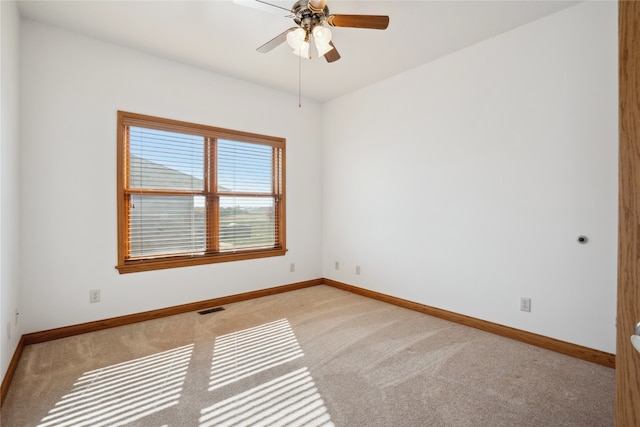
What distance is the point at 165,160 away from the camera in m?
3.44

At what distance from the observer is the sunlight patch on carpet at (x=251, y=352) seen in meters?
2.23

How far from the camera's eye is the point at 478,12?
2564 millimetres

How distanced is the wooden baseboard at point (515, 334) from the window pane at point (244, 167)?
2119 mm

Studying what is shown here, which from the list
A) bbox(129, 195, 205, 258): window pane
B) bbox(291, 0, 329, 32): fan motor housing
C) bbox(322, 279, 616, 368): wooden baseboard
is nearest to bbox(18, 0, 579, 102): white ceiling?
bbox(291, 0, 329, 32): fan motor housing

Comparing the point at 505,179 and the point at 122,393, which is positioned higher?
the point at 505,179

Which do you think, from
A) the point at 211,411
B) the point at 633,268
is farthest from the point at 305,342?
the point at 633,268

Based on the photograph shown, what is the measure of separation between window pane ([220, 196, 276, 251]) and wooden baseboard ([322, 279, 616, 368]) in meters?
1.66

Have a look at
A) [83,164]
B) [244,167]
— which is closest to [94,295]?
[83,164]

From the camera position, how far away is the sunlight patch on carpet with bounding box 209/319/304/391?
2.23 metres

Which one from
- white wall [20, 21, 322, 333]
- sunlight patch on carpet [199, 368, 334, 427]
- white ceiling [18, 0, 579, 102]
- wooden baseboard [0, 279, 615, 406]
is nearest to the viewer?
sunlight patch on carpet [199, 368, 334, 427]

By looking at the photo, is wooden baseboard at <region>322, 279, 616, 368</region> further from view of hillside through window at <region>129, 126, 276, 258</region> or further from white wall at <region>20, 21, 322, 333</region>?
white wall at <region>20, 21, 322, 333</region>

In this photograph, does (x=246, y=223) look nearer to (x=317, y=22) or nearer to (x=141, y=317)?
(x=141, y=317)

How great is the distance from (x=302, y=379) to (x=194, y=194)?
2.42m

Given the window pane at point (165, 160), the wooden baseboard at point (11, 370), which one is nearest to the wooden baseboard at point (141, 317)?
the wooden baseboard at point (11, 370)
